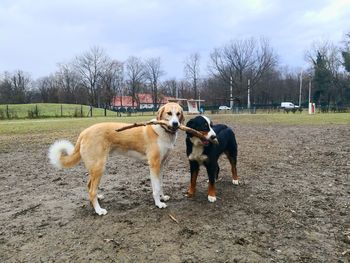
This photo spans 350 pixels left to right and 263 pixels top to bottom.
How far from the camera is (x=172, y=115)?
5.13 m

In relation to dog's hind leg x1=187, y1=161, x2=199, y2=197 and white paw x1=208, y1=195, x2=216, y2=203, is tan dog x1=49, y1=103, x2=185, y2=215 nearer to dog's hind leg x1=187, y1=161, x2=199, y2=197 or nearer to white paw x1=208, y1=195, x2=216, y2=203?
dog's hind leg x1=187, y1=161, x2=199, y2=197

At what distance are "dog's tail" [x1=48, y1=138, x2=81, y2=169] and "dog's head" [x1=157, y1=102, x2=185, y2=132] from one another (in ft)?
4.71

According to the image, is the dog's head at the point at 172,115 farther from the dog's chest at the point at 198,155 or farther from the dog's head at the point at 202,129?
the dog's chest at the point at 198,155

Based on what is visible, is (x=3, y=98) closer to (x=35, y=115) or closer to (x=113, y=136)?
(x=35, y=115)

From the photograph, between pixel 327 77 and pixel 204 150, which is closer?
pixel 204 150

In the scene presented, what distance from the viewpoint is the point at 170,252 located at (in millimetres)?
3777

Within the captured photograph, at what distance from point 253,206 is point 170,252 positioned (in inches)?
78.7

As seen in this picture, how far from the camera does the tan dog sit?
505cm

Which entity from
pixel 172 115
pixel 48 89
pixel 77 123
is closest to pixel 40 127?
pixel 77 123

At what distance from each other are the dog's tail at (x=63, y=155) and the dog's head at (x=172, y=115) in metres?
1.44

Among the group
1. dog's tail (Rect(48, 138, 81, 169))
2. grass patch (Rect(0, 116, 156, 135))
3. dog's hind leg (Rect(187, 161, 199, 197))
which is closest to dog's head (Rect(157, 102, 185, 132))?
dog's hind leg (Rect(187, 161, 199, 197))

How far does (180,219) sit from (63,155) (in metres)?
2.14

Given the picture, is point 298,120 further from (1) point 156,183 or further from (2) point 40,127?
(1) point 156,183

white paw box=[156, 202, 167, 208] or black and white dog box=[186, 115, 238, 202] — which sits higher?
black and white dog box=[186, 115, 238, 202]
